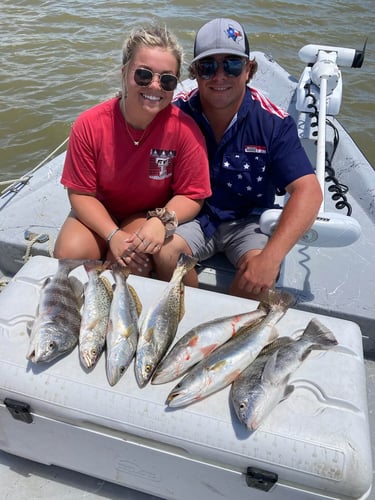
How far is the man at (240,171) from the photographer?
235 cm

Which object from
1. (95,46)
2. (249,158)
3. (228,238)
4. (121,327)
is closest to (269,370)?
(121,327)

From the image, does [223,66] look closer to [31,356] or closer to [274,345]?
[274,345]

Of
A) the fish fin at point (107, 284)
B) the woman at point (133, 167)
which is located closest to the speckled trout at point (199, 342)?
the fish fin at point (107, 284)

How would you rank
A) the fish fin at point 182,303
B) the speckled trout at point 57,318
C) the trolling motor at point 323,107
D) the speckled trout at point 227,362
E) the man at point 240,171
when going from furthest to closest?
the man at point 240,171 → the trolling motor at point 323,107 → the fish fin at point 182,303 → the speckled trout at point 57,318 → the speckled trout at point 227,362

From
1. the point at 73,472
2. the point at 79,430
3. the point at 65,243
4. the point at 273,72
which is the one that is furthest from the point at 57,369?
the point at 273,72

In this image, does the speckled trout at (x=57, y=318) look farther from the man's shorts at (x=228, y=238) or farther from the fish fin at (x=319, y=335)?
the fish fin at (x=319, y=335)

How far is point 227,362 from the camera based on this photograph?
1689 millimetres

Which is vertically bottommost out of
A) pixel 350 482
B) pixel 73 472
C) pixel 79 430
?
pixel 73 472

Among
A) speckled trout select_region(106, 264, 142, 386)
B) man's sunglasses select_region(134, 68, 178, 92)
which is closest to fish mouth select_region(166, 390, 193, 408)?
speckled trout select_region(106, 264, 142, 386)

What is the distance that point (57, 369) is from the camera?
1.70m

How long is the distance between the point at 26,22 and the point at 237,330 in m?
10.6

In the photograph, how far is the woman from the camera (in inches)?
93.3

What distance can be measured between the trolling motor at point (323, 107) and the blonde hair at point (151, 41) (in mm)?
1009

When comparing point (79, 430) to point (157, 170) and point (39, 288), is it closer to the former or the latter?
point (39, 288)
